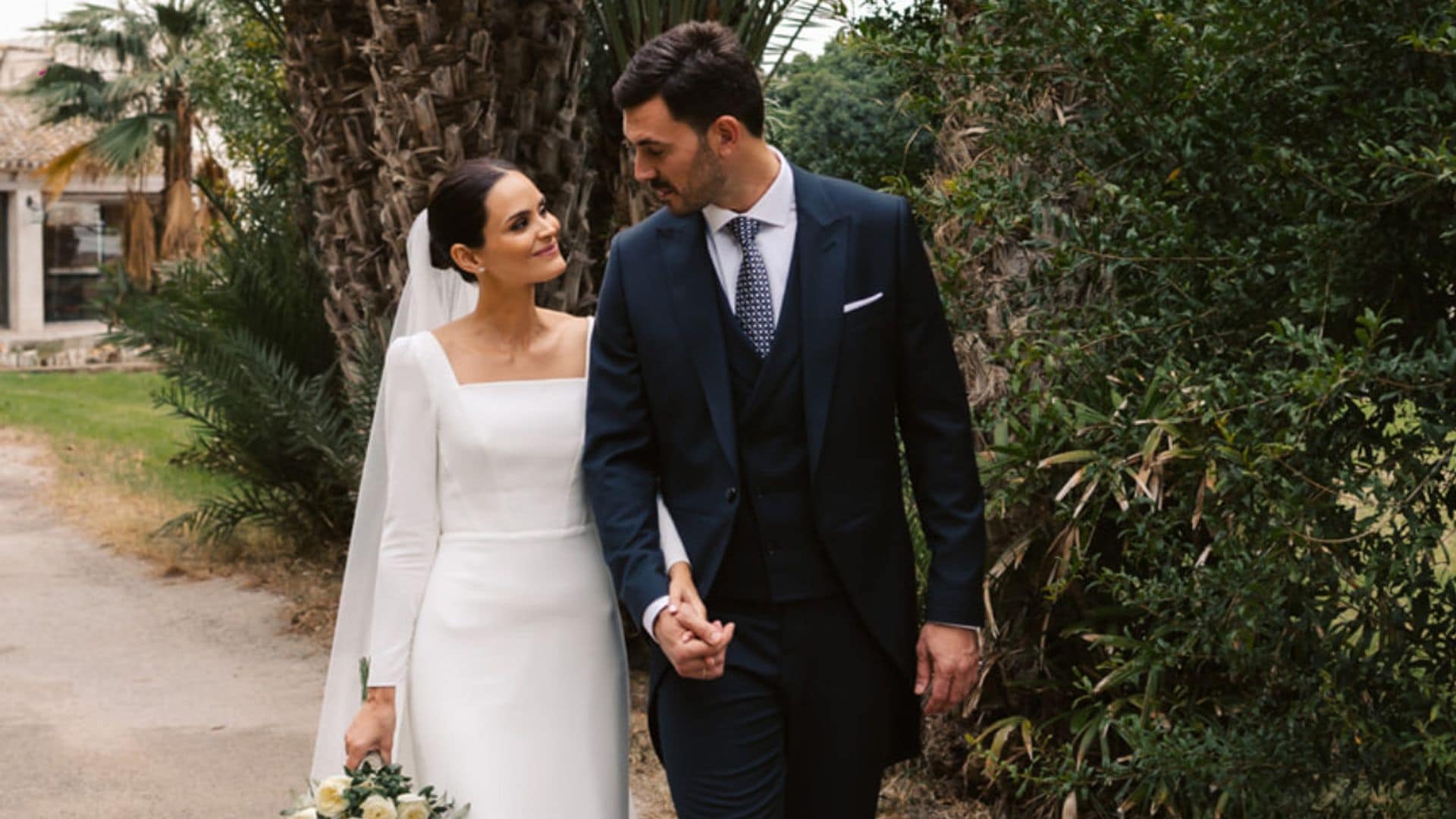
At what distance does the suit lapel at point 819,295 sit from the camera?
3.02m

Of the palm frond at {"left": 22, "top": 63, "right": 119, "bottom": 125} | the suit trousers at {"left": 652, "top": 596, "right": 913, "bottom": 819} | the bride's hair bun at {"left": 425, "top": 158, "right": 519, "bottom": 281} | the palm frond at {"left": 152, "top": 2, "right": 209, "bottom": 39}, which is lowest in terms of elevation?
the suit trousers at {"left": 652, "top": 596, "right": 913, "bottom": 819}

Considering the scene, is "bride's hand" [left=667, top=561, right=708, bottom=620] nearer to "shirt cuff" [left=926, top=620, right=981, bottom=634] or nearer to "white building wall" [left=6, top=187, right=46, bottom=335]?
"shirt cuff" [left=926, top=620, right=981, bottom=634]

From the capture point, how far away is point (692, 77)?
2996 millimetres

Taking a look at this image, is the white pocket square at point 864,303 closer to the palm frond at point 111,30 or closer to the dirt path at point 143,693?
the dirt path at point 143,693

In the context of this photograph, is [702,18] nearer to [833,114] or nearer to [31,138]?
[833,114]

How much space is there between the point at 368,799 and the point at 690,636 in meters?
0.87

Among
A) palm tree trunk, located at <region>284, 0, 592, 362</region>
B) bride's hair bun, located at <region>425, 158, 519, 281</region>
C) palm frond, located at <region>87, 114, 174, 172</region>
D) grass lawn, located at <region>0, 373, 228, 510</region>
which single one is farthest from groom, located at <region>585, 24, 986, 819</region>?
palm frond, located at <region>87, 114, 174, 172</region>

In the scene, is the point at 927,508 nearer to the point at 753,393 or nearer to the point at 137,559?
the point at 753,393

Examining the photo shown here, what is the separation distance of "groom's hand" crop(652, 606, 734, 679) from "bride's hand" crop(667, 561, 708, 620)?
1cm

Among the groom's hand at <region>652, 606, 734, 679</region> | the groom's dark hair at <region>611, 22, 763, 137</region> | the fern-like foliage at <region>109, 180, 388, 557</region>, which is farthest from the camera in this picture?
the fern-like foliage at <region>109, 180, 388, 557</region>

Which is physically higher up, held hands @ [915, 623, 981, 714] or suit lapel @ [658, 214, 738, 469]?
suit lapel @ [658, 214, 738, 469]

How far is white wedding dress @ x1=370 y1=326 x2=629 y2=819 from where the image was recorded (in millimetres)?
3615

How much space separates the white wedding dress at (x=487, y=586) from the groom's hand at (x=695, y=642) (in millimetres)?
801

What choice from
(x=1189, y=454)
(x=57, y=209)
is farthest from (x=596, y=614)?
(x=57, y=209)
